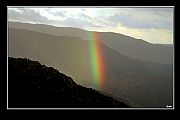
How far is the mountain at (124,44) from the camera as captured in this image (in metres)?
3.66

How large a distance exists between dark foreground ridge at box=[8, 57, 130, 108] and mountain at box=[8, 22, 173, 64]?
1.34ft

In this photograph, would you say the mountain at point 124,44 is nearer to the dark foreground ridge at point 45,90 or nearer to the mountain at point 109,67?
the mountain at point 109,67

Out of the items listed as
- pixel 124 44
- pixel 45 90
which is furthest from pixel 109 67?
pixel 45 90

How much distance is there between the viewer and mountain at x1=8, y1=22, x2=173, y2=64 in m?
3.66

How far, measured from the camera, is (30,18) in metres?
3.72

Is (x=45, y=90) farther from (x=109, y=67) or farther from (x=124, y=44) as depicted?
(x=124, y=44)

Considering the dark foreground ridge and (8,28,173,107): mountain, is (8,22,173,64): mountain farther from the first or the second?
the dark foreground ridge

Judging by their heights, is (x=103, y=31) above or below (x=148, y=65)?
above

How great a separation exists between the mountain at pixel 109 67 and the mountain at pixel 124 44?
52mm

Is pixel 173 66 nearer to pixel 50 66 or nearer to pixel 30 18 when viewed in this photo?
pixel 50 66

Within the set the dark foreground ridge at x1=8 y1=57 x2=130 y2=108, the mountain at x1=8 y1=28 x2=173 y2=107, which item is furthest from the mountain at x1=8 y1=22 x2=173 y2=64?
the dark foreground ridge at x1=8 y1=57 x2=130 y2=108

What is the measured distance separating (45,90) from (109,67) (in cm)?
78

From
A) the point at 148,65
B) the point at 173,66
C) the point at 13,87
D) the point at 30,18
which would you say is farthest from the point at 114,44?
the point at 13,87

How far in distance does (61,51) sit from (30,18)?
0.53 metres
